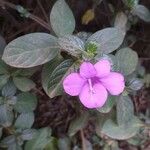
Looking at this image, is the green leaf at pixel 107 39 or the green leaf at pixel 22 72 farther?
the green leaf at pixel 22 72

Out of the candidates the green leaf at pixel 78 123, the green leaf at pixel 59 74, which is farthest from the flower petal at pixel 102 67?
the green leaf at pixel 78 123

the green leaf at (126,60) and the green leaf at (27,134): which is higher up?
the green leaf at (126,60)

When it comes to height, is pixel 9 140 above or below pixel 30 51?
below

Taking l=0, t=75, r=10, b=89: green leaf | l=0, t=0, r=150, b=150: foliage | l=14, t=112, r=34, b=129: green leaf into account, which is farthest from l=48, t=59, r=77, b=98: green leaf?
l=14, t=112, r=34, b=129: green leaf

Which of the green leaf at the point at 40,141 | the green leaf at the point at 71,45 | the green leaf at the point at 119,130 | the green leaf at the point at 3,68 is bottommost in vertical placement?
the green leaf at the point at 119,130

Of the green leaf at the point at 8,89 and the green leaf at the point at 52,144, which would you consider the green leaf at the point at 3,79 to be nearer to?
the green leaf at the point at 8,89

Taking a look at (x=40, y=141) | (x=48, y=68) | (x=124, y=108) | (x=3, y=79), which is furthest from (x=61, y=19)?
(x=40, y=141)

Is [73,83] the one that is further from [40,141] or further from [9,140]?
[40,141]
